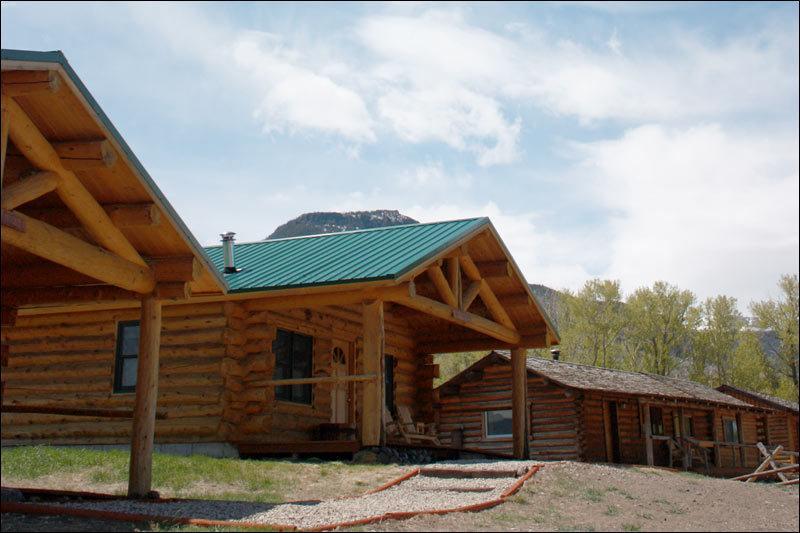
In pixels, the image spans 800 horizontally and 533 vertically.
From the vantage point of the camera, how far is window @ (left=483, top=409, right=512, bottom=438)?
29413mm

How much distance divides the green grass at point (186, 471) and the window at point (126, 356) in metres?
3.52

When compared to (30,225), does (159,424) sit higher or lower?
lower

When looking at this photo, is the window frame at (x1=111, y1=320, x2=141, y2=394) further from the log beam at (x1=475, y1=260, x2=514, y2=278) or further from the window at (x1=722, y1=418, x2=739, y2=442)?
the window at (x1=722, y1=418, x2=739, y2=442)

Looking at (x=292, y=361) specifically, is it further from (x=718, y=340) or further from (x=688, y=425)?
(x=718, y=340)

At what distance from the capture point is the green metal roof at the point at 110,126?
8875 mm

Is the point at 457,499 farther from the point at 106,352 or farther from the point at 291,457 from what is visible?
the point at 106,352

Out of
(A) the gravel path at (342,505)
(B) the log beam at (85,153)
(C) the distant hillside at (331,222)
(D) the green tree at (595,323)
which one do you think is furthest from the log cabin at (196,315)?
(C) the distant hillside at (331,222)

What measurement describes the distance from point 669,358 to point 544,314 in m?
35.1

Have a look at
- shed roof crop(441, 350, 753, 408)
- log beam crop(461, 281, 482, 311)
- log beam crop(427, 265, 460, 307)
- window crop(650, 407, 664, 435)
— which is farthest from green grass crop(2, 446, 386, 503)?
window crop(650, 407, 664, 435)

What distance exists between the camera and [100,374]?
17844 millimetres

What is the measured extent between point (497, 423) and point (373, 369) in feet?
48.9

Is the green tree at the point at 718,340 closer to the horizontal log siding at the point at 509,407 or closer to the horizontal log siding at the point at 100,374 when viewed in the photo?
the horizontal log siding at the point at 509,407

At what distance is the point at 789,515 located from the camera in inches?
438

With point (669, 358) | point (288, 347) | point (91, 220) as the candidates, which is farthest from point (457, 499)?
point (669, 358)
